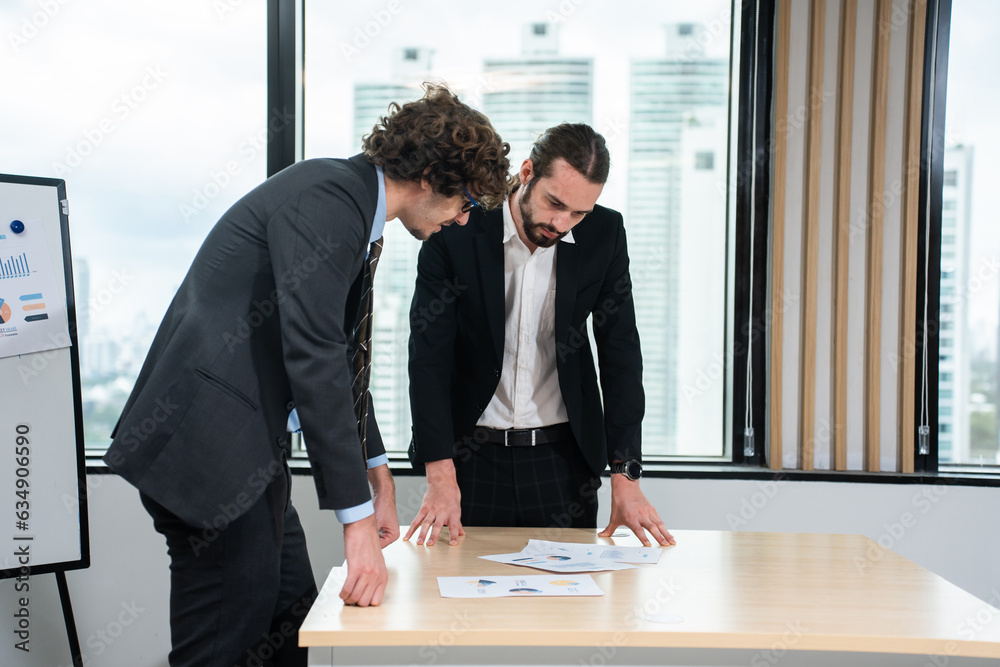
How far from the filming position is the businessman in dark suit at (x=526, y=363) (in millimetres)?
2012

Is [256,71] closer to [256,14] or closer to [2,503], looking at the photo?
[256,14]

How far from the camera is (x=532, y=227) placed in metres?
2.00

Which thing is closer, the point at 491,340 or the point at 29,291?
the point at 491,340

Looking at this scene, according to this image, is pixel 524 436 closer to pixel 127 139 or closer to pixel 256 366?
pixel 256 366

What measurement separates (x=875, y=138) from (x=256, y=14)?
2.49 meters

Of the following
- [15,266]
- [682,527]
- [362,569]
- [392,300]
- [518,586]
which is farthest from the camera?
[392,300]

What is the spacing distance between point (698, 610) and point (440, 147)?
3.20ft

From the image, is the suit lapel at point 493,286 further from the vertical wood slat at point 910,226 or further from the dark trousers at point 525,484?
the vertical wood slat at point 910,226

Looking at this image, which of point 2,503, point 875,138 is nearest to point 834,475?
point 875,138

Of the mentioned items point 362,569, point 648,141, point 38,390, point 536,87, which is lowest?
point 362,569

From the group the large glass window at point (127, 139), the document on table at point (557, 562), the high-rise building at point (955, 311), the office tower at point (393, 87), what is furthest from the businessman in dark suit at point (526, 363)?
the high-rise building at point (955, 311)

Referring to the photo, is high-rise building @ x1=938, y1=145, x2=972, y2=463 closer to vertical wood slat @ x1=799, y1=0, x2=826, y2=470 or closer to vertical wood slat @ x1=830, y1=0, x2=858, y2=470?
vertical wood slat @ x1=830, y1=0, x2=858, y2=470

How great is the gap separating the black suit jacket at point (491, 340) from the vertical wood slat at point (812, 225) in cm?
107

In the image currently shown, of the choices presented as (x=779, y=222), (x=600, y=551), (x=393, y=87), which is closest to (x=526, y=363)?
(x=600, y=551)
